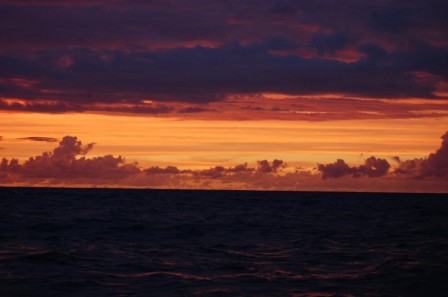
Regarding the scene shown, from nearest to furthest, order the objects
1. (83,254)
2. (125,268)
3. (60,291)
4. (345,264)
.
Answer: (60,291), (125,268), (345,264), (83,254)

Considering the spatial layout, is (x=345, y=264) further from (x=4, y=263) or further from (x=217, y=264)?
(x=4, y=263)

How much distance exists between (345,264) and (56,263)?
1298cm

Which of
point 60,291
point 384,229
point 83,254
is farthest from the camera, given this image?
point 384,229

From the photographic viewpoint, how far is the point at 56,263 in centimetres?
2677

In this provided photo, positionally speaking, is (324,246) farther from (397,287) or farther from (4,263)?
(4,263)

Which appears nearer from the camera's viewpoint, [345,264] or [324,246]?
[345,264]

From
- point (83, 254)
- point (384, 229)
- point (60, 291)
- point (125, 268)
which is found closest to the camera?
point (60, 291)

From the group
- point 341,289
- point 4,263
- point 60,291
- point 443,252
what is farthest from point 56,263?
point 443,252

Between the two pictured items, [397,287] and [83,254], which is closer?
[397,287]

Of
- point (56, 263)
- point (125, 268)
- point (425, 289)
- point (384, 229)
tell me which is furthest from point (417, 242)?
point (56, 263)

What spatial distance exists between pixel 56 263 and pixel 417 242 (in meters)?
20.9

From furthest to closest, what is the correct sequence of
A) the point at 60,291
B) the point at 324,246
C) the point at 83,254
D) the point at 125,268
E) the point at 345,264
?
the point at 324,246
the point at 83,254
the point at 345,264
the point at 125,268
the point at 60,291

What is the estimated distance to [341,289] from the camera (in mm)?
21672

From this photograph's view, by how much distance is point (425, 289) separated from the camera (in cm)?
2217
